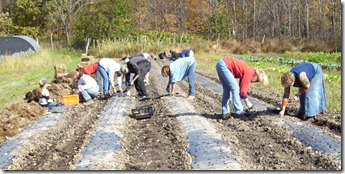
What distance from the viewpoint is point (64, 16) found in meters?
44.1

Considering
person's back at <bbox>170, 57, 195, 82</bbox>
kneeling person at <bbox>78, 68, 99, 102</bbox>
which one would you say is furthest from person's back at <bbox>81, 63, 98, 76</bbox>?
person's back at <bbox>170, 57, 195, 82</bbox>

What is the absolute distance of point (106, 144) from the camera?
680 centimetres

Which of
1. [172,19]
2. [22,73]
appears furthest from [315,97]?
[172,19]

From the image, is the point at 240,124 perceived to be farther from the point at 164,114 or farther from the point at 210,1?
the point at 210,1

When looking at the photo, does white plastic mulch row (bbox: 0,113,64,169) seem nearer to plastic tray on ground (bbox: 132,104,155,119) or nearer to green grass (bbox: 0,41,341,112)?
plastic tray on ground (bbox: 132,104,155,119)

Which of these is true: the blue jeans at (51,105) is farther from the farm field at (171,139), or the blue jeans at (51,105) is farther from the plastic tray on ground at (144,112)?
the plastic tray on ground at (144,112)

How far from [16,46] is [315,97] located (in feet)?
69.2

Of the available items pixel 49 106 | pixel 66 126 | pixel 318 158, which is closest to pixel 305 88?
pixel 318 158

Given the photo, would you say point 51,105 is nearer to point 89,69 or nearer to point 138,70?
point 89,69

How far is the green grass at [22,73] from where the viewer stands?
13462 millimetres

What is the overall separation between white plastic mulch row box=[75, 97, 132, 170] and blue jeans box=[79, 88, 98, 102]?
4.75 feet

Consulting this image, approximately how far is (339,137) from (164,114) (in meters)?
3.54

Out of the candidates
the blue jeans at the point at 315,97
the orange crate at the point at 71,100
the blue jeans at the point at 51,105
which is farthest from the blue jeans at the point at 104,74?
the blue jeans at the point at 315,97

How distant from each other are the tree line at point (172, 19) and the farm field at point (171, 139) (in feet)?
73.3
